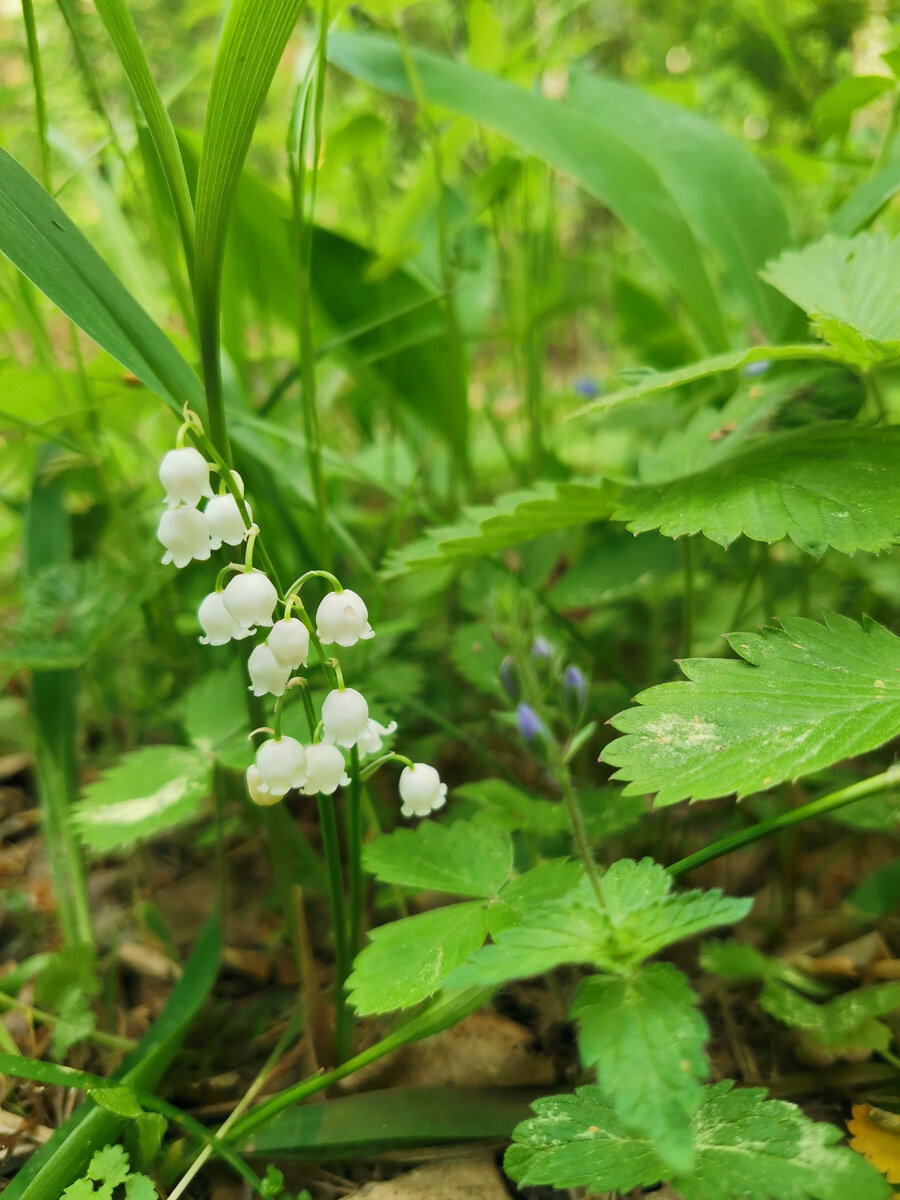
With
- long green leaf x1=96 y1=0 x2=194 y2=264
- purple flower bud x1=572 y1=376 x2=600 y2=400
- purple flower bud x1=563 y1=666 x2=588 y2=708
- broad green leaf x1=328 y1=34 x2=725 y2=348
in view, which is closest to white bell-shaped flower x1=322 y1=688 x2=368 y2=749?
purple flower bud x1=563 y1=666 x2=588 y2=708

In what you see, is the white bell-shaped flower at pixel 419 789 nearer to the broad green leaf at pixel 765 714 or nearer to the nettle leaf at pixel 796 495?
the broad green leaf at pixel 765 714

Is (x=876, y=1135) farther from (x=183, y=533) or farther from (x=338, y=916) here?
(x=183, y=533)

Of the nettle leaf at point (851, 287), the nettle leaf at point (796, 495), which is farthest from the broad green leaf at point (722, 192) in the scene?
the nettle leaf at point (796, 495)

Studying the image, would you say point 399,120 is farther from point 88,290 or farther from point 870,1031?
point 870,1031

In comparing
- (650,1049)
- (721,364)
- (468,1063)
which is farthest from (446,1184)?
(721,364)

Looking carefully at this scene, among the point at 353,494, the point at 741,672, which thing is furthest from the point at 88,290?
the point at 353,494

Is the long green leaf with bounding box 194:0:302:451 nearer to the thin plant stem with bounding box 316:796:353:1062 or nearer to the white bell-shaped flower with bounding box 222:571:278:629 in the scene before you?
the white bell-shaped flower with bounding box 222:571:278:629
